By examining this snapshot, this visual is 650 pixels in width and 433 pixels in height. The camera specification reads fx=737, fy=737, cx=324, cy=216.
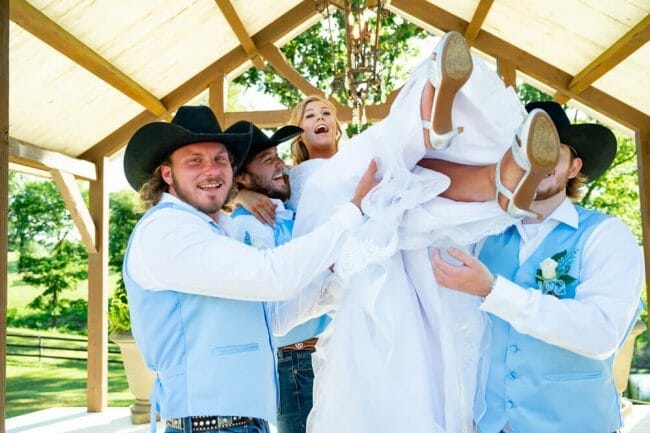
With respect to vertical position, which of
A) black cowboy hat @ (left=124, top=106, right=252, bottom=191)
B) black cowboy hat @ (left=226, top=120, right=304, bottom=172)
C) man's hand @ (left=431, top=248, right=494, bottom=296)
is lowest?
man's hand @ (left=431, top=248, right=494, bottom=296)

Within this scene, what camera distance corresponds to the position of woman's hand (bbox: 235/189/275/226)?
2635 millimetres

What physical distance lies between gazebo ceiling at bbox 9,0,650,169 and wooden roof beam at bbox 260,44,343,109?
0.05ft

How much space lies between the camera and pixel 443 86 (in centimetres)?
170

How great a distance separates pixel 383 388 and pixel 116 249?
18084mm

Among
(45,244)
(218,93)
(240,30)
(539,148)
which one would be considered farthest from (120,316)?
(45,244)

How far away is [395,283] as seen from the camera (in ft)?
6.64

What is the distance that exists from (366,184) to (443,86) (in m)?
0.41

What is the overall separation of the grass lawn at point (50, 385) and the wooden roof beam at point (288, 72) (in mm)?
7177

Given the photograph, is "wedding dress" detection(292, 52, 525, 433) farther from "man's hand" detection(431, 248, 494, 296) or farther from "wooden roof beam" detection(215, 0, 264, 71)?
"wooden roof beam" detection(215, 0, 264, 71)

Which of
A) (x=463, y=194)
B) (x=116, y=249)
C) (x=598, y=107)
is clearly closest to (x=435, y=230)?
(x=463, y=194)

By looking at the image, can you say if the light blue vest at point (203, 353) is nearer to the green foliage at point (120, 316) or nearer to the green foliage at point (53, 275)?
the green foliage at point (120, 316)

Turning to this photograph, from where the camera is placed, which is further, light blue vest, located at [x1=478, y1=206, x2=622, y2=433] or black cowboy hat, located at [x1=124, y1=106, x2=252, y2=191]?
black cowboy hat, located at [x1=124, y1=106, x2=252, y2=191]

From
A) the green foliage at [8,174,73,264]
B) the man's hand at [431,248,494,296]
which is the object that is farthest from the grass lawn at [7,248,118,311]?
the man's hand at [431,248,494,296]

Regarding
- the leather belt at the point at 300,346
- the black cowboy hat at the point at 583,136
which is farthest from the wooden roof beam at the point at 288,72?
the black cowboy hat at the point at 583,136
